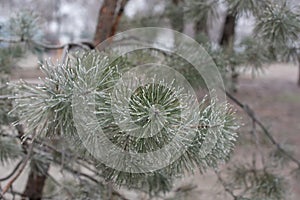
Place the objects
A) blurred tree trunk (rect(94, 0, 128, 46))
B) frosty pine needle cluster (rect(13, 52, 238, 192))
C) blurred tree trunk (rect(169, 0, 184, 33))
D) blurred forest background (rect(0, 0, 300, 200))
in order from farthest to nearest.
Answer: blurred tree trunk (rect(169, 0, 184, 33)) → blurred tree trunk (rect(94, 0, 128, 46)) → blurred forest background (rect(0, 0, 300, 200)) → frosty pine needle cluster (rect(13, 52, 238, 192))

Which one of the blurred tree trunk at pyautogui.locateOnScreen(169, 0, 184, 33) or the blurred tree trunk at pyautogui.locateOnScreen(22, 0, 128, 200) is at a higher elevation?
the blurred tree trunk at pyautogui.locateOnScreen(169, 0, 184, 33)

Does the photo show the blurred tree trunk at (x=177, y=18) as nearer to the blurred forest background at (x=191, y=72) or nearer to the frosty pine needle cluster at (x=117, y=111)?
the blurred forest background at (x=191, y=72)

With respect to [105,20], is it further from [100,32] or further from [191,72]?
[191,72]

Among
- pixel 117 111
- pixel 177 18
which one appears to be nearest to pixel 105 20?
pixel 177 18

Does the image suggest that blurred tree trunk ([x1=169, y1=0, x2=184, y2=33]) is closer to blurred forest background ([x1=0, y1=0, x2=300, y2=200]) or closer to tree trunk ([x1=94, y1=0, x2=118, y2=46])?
blurred forest background ([x1=0, y1=0, x2=300, y2=200])

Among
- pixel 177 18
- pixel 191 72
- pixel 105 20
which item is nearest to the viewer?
pixel 191 72

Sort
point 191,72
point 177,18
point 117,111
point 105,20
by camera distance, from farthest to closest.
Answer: point 177,18, point 105,20, point 191,72, point 117,111

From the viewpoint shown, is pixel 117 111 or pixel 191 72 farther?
pixel 191 72

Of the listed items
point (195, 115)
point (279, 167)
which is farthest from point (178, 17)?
point (195, 115)

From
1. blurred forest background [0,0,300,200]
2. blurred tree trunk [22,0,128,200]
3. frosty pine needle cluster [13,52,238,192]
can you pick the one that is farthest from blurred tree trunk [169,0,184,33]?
frosty pine needle cluster [13,52,238,192]

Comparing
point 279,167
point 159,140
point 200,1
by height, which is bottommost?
point 279,167

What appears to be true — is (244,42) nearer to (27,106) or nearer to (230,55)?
(230,55)
